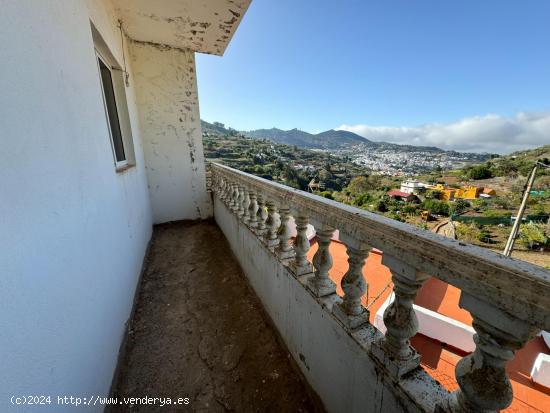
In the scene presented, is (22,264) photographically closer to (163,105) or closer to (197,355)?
(197,355)

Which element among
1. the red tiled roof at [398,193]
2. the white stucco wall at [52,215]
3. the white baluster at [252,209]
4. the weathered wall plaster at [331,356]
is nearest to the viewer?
the white stucco wall at [52,215]

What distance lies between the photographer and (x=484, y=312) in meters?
0.67

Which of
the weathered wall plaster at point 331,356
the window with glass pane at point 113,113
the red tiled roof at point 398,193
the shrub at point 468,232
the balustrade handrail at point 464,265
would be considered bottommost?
the shrub at point 468,232

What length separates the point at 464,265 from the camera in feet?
2.28

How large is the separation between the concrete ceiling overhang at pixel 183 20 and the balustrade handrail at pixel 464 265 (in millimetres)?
3846

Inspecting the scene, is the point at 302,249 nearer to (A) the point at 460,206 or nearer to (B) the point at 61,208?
(B) the point at 61,208

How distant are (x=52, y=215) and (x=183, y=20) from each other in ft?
13.6

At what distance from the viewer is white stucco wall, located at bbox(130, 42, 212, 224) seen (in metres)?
4.73

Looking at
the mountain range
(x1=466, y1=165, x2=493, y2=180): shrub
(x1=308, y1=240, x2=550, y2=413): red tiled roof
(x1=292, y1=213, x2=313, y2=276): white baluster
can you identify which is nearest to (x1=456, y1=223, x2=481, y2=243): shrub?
(x1=466, y1=165, x2=493, y2=180): shrub

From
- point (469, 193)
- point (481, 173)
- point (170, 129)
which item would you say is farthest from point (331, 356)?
point (481, 173)

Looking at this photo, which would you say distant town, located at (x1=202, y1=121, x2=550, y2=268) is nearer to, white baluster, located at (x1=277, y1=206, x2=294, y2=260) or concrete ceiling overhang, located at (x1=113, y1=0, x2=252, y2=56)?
concrete ceiling overhang, located at (x1=113, y1=0, x2=252, y2=56)

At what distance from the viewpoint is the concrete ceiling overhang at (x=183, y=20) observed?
10.8 feet

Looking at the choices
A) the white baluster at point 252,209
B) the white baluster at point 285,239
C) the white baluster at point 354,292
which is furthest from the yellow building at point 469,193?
the white baluster at point 354,292

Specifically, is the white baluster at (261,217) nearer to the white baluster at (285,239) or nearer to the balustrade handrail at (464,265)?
the white baluster at (285,239)
